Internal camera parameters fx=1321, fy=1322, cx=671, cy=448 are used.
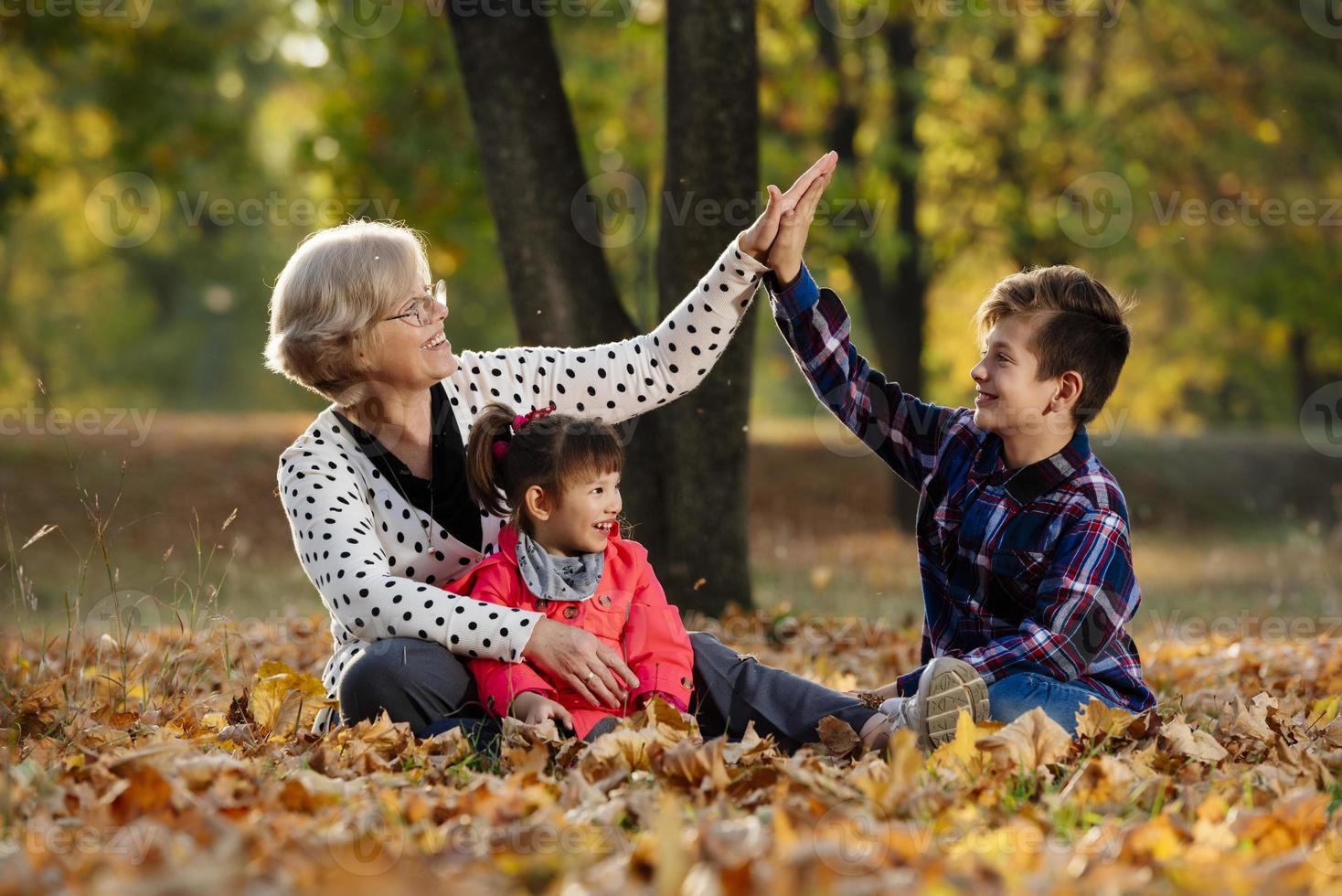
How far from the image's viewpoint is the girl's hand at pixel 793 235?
3.57 meters

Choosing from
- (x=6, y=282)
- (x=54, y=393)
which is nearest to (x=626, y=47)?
(x=6, y=282)

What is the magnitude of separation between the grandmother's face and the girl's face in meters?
0.45

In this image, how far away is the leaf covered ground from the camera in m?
1.94

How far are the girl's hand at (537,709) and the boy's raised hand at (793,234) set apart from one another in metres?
1.36

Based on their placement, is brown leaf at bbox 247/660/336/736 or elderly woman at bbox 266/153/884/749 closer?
elderly woman at bbox 266/153/884/749

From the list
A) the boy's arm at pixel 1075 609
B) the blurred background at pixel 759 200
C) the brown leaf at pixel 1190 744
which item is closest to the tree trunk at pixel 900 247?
the blurred background at pixel 759 200

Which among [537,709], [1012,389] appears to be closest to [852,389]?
[1012,389]

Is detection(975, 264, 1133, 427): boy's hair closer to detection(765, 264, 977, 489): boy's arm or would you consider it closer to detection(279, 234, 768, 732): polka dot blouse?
detection(765, 264, 977, 489): boy's arm

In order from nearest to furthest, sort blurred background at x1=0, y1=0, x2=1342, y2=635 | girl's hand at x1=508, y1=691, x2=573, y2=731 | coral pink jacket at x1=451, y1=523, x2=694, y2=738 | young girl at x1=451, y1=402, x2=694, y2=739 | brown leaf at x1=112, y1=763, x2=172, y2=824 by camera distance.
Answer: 1. brown leaf at x1=112, y1=763, x2=172, y2=824
2. girl's hand at x1=508, y1=691, x2=573, y2=731
3. coral pink jacket at x1=451, y1=523, x2=694, y2=738
4. young girl at x1=451, y1=402, x2=694, y2=739
5. blurred background at x1=0, y1=0, x2=1342, y2=635

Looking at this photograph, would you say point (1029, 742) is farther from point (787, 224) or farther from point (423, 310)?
point (423, 310)

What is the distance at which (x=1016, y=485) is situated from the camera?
140 inches

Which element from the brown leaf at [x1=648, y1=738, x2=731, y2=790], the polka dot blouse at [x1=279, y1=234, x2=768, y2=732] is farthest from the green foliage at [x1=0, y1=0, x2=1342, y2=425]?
the brown leaf at [x1=648, y1=738, x2=731, y2=790]

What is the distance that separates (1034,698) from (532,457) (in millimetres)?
1390

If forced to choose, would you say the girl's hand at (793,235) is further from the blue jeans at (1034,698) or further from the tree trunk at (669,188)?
the tree trunk at (669,188)
